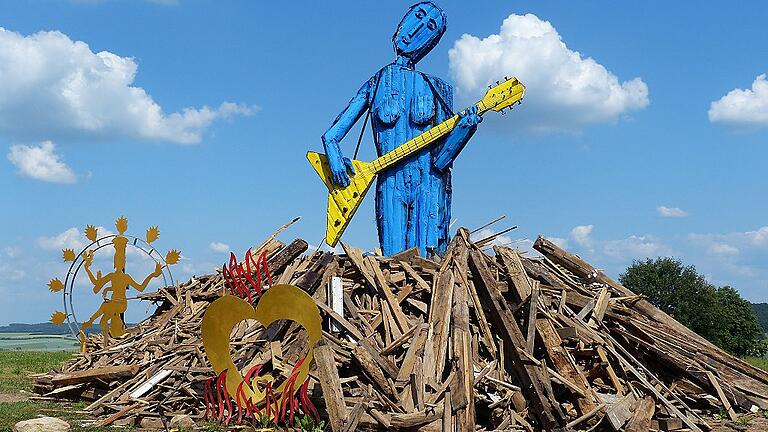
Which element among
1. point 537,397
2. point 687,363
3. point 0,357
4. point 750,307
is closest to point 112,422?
point 537,397

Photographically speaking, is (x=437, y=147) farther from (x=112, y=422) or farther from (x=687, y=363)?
(x=112, y=422)

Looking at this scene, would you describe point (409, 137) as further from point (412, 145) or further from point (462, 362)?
point (462, 362)

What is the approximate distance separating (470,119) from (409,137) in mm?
1066

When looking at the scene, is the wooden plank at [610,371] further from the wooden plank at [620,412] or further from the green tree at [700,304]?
the green tree at [700,304]

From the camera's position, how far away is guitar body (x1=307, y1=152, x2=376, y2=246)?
12.8 metres

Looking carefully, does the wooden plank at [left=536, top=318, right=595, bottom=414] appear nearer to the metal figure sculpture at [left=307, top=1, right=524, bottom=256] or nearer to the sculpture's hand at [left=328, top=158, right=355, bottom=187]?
the metal figure sculpture at [left=307, top=1, right=524, bottom=256]

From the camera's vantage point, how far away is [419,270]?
429 inches

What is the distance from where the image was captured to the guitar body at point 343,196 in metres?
12.8

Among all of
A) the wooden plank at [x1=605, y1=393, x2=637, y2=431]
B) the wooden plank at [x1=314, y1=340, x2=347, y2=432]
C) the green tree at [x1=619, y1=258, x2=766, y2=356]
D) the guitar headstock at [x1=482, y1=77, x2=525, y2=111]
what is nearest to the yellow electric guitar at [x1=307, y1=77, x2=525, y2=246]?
the guitar headstock at [x1=482, y1=77, x2=525, y2=111]

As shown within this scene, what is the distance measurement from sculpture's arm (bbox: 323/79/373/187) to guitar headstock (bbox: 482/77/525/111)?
203 centimetres

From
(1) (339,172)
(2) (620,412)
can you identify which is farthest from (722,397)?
(1) (339,172)

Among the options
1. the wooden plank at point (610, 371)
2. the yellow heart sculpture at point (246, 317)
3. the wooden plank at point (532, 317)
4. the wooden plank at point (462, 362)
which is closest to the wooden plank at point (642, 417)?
the wooden plank at point (610, 371)

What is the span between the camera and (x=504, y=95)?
12594 mm

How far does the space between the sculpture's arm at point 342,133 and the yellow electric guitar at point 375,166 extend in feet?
0.51
